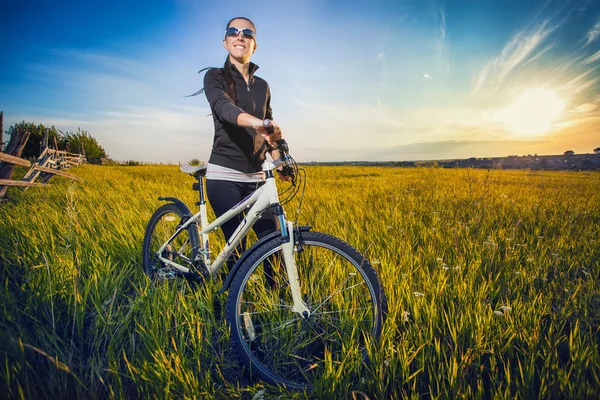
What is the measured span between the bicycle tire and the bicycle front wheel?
3.05 ft

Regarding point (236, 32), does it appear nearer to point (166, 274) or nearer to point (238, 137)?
point (238, 137)

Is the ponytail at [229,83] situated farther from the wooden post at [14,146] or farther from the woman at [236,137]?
the wooden post at [14,146]

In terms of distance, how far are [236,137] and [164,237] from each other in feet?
5.58

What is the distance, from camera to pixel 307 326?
6.68 feet

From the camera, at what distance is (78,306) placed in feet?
7.13

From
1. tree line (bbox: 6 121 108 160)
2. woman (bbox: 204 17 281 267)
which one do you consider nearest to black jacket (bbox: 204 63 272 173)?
woman (bbox: 204 17 281 267)

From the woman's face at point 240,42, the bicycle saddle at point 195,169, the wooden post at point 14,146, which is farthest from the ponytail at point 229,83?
the wooden post at point 14,146

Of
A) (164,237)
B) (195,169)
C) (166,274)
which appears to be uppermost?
(195,169)

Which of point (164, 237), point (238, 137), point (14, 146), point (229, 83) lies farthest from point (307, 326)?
point (14, 146)

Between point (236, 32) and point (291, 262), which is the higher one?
point (236, 32)

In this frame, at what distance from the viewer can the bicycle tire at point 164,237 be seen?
289cm

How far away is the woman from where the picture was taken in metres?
2.36

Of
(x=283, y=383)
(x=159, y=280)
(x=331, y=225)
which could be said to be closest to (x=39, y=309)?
(x=159, y=280)

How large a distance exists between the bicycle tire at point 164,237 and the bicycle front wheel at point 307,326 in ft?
3.05
